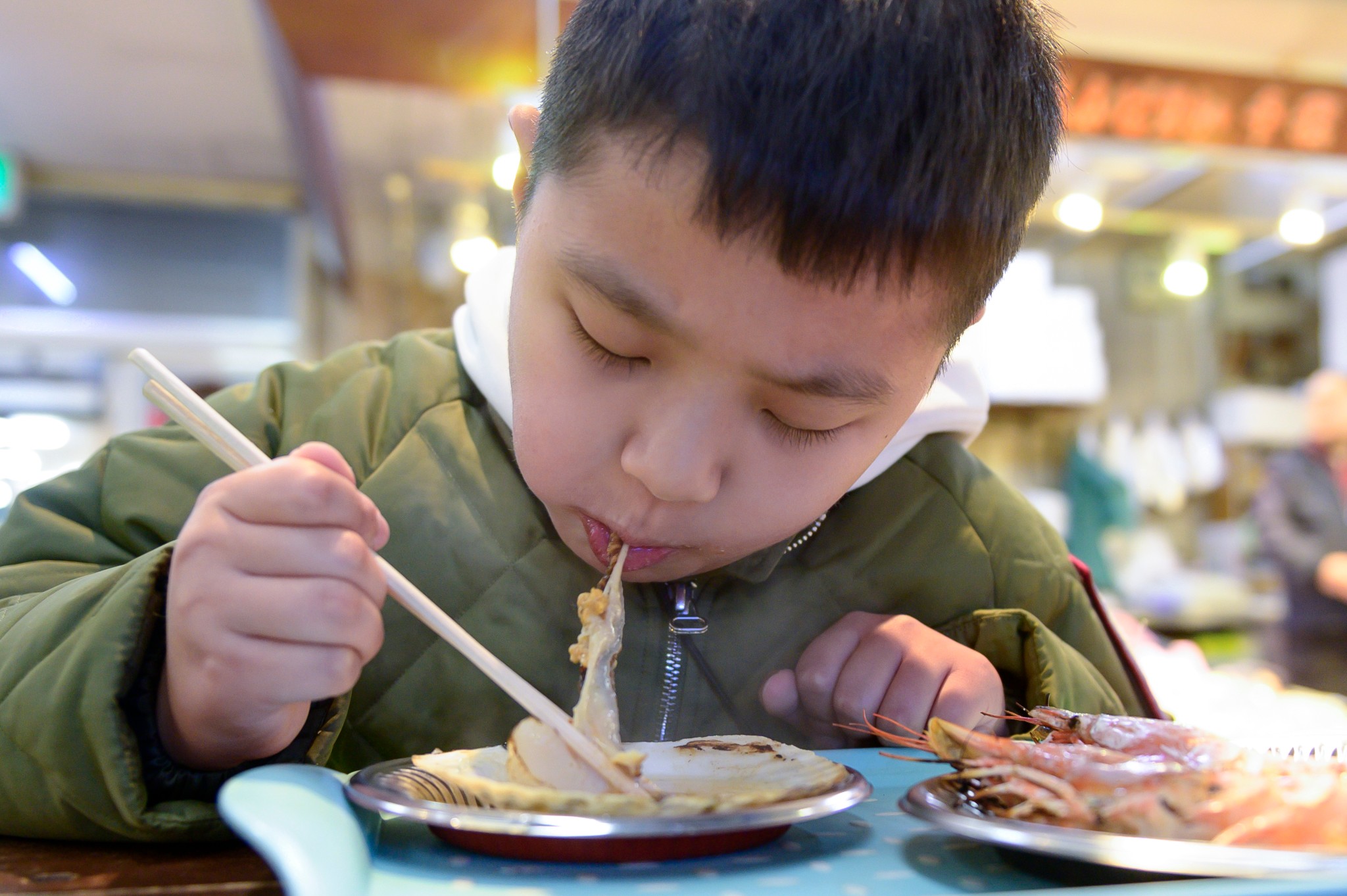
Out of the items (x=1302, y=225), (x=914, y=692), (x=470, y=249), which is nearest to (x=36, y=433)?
(x=470, y=249)

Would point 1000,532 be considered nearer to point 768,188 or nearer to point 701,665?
point 701,665

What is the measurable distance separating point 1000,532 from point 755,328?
53 cm

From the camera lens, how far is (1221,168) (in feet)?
12.4

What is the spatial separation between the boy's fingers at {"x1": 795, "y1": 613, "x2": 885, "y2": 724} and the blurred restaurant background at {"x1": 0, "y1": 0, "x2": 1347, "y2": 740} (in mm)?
2341

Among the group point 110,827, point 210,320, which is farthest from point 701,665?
point 210,320

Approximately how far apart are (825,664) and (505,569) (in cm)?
29

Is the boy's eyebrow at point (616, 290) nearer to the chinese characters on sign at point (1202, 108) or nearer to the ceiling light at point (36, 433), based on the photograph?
the chinese characters on sign at point (1202, 108)

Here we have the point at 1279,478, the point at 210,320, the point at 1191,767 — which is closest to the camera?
the point at 1191,767

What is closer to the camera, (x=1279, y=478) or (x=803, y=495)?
(x=803, y=495)

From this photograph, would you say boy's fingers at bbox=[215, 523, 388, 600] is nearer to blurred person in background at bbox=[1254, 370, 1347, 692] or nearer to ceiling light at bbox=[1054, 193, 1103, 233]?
blurred person in background at bbox=[1254, 370, 1347, 692]

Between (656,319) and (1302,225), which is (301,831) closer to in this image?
(656,319)

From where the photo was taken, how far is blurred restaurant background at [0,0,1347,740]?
3.29m

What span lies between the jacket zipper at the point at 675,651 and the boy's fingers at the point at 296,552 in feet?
1.24

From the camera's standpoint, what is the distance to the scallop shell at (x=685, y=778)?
17.8 inches
